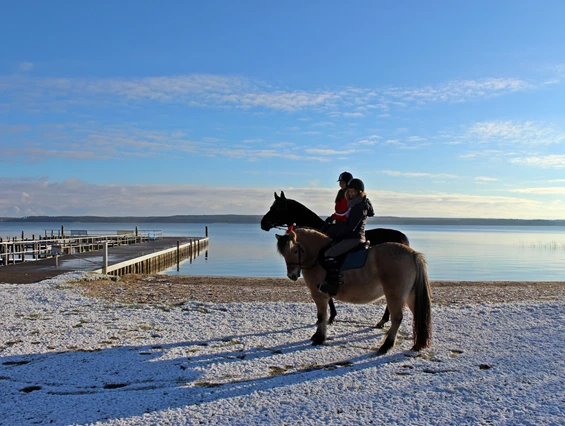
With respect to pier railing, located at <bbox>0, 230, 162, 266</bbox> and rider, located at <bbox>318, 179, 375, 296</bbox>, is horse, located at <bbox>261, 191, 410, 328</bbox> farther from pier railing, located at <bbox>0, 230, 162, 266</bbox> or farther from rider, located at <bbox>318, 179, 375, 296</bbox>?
pier railing, located at <bbox>0, 230, 162, 266</bbox>

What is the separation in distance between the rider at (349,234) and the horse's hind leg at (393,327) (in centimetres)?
81

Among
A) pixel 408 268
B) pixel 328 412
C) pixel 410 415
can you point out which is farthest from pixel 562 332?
pixel 328 412

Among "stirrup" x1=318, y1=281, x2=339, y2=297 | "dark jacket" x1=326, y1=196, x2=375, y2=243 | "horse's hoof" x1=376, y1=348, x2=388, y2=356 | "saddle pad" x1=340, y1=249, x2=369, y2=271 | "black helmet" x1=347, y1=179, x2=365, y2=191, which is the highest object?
"black helmet" x1=347, y1=179, x2=365, y2=191

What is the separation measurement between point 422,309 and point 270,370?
2.20 meters

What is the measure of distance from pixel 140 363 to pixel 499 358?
441cm

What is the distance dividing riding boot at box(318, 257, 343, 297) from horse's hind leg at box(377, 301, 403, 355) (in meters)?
0.77

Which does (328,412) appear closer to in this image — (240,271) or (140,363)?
(140,363)

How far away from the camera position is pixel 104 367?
527cm

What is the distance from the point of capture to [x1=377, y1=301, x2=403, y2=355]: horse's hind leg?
595 centimetres

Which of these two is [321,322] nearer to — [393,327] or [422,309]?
[393,327]

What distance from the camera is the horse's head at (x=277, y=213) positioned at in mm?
7883

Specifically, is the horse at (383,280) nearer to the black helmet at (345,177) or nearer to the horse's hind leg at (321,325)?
the horse's hind leg at (321,325)

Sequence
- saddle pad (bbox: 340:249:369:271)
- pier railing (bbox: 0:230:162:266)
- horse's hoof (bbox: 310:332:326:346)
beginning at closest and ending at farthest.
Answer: saddle pad (bbox: 340:249:369:271) < horse's hoof (bbox: 310:332:326:346) < pier railing (bbox: 0:230:162:266)

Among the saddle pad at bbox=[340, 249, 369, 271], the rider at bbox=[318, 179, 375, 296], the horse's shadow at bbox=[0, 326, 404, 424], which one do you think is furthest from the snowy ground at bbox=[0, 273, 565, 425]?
the saddle pad at bbox=[340, 249, 369, 271]
